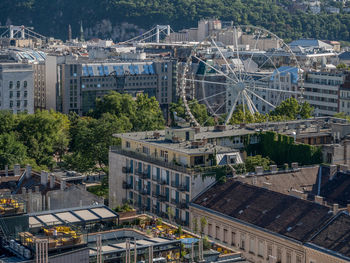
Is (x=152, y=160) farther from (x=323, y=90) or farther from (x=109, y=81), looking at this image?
(x=109, y=81)

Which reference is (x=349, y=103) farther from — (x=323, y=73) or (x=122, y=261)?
(x=122, y=261)

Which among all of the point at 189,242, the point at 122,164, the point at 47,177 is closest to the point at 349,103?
the point at 122,164

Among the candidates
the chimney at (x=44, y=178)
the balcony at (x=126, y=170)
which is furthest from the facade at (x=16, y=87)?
the chimney at (x=44, y=178)

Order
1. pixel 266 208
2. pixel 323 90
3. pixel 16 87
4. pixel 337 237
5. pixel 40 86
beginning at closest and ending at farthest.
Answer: pixel 337 237 → pixel 266 208 → pixel 323 90 → pixel 16 87 → pixel 40 86

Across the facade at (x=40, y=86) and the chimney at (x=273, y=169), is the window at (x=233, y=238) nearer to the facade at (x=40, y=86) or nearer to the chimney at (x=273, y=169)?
the chimney at (x=273, y=169)

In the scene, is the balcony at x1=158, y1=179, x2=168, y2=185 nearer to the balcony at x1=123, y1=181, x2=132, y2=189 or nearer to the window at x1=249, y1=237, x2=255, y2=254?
the balcony at x1=123, y1=181, x2=132, y2=189

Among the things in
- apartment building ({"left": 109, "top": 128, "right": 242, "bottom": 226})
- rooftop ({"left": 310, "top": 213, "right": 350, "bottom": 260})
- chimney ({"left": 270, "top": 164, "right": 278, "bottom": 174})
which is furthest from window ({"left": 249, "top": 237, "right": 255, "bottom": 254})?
chimney ({"left": 270, "top": 164, "right": 278, "bottom": 174})

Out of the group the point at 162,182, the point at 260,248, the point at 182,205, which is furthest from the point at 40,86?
the point at 260,248
